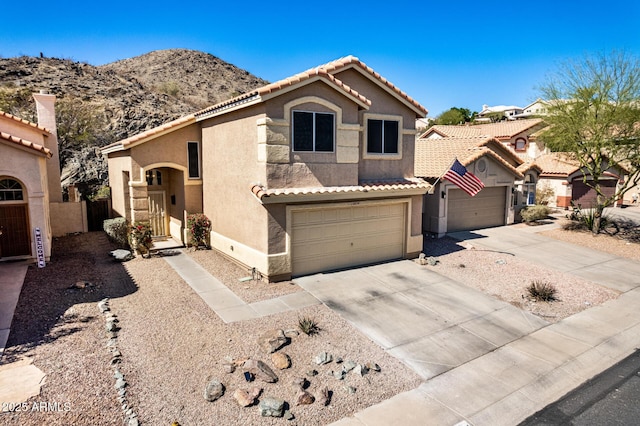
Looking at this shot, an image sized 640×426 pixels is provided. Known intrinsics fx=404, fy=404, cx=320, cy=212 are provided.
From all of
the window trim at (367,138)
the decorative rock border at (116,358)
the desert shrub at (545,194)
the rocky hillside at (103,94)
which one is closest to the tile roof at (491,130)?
the desert shrub at (545,194)

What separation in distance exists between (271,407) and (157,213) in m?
13.3

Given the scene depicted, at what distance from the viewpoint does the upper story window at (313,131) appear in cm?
1231

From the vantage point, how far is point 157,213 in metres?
17.7

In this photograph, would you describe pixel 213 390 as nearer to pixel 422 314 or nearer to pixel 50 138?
pixel 422 314

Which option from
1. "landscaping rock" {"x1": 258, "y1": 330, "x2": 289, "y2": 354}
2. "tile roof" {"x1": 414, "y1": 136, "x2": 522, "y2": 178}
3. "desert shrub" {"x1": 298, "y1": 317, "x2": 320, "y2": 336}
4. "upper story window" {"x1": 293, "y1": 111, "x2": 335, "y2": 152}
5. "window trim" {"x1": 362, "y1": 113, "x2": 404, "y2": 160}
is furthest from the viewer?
"tile roof" {"x1": 414, "y1": 136, "x2": 522, "y2": 178}

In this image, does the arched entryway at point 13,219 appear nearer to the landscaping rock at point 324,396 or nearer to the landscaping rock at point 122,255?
the landscaping rock at point 122,255

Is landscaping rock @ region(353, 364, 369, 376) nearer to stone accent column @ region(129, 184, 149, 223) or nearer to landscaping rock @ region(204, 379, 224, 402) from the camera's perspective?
landscaping rock @ region(204, 379, 224, 402)

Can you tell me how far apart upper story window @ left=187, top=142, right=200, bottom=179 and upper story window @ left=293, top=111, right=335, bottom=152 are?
5.85 m

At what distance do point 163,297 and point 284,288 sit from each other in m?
3.33

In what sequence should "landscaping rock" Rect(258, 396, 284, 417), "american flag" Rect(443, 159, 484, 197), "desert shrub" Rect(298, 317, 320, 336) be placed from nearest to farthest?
1. "landscaping rock" Rect(258, 396, 284, 417)
2. "desert shrub" Rect(298, 317, 320, 336)
3. "american flag" Rect(443, 159, 484, 197)

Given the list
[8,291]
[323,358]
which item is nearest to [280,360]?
[323,358]

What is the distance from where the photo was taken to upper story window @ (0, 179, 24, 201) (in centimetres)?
1327

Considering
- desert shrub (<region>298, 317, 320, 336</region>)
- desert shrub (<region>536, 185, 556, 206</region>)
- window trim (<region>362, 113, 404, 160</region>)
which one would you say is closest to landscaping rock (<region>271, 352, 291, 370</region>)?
desert shrub (<region>298, 317, 320, 336</region>)

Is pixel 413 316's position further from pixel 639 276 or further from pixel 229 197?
pixel 639 276
